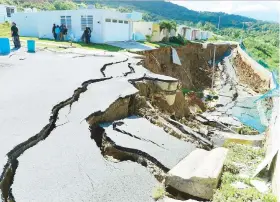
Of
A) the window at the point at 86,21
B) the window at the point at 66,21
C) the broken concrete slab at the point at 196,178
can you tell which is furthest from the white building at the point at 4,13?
the broken concrete slab at the point at 196,178

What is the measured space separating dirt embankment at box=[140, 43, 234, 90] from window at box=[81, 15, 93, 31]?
18.5 ft

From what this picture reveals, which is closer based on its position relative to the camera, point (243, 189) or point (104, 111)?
point (243, 189)

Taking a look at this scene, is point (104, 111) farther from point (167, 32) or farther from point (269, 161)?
point (167, 32)

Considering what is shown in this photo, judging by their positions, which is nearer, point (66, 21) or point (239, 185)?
point (239, 185)

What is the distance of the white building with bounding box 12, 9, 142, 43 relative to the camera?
80.3ft

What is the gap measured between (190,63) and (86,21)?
15335 mm

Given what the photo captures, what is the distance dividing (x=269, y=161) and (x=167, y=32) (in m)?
33.4

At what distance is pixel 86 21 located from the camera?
24.8m

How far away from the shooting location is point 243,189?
15.0 ft

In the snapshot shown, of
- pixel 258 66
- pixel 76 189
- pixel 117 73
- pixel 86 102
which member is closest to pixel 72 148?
pixel 76 189

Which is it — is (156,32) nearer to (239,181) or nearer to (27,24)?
(27,24)

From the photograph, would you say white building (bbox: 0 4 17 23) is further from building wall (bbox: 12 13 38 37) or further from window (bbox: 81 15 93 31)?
window (bbox: 81 15 93 31)

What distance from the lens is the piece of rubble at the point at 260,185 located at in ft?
15.3

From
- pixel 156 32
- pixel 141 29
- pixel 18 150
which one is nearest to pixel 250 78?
pixel 156 32
